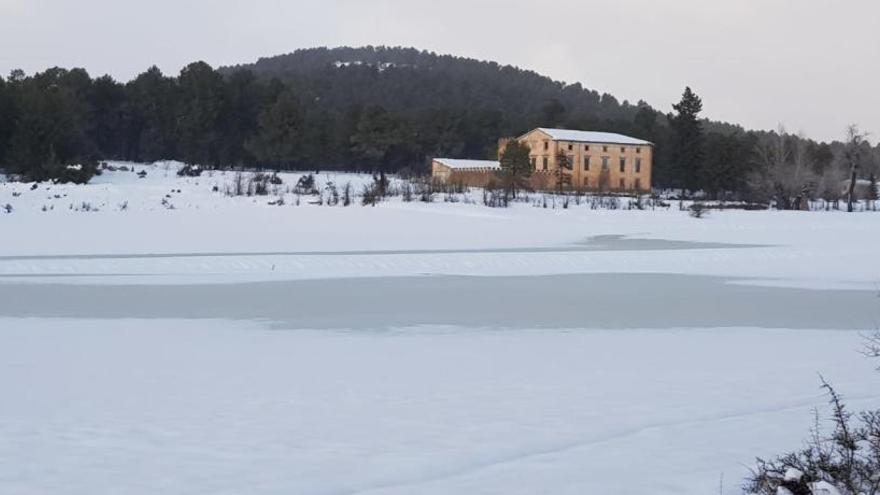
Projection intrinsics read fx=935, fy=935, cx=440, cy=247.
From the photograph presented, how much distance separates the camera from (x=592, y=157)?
7269 cm

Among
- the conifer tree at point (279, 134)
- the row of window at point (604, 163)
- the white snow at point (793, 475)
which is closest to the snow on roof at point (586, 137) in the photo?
the row of window at point (604, 163)

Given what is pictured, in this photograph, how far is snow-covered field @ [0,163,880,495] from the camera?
594 centimetres

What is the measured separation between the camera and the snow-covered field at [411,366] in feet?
19.5

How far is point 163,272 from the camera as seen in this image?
18.5m

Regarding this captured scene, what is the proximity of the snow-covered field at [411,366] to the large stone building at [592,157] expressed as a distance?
156 ft

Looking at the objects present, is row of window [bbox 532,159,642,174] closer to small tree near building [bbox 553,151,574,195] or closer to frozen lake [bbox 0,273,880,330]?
small tree near building [bbox 553,151,574,195]

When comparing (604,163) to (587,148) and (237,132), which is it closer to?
(587,148)

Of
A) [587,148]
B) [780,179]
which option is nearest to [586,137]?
[587,148]

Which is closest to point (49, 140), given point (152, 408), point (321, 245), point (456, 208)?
point (456, 208)

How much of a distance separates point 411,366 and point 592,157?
65096 mm

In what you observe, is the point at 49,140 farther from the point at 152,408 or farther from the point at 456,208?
the point at 152,408

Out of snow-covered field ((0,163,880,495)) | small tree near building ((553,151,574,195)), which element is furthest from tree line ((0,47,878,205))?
snow-covered field ((0,163,880,495))

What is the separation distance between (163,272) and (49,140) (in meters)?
34.0

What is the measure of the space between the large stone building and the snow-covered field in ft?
156
